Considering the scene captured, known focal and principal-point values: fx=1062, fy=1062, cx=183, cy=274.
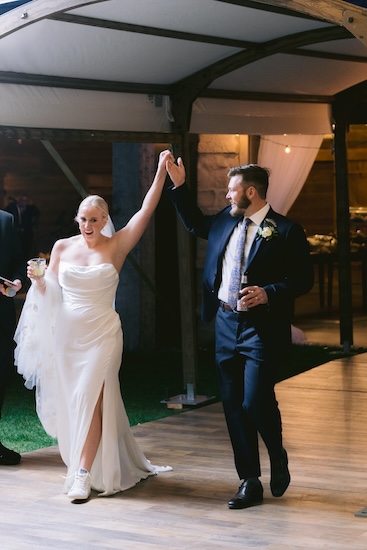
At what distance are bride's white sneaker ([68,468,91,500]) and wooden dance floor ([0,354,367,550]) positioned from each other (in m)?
0.05

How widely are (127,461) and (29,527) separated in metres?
1.00

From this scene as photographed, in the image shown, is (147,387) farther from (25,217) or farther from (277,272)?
(25,217)

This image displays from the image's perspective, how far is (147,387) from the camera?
9086 millimetres

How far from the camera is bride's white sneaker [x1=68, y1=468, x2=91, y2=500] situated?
5449mm

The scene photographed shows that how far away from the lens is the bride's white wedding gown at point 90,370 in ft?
18.6

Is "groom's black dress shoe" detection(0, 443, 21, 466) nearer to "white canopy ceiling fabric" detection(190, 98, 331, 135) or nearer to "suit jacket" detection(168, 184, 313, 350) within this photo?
"suit jacket" detection(168, 184, 313, 350)

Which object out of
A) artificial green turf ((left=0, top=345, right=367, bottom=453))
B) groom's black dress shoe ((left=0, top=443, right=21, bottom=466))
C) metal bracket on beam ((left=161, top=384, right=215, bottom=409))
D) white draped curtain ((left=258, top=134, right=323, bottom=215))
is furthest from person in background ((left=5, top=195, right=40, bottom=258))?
groom's black dress shoe ((left=0, top=443, right=21, bottom=466))

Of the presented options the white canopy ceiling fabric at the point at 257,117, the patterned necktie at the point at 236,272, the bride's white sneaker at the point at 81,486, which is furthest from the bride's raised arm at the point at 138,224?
the white canopy ceiling fabric at the point at 257,117

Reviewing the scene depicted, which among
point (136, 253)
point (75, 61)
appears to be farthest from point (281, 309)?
point (136, 253)

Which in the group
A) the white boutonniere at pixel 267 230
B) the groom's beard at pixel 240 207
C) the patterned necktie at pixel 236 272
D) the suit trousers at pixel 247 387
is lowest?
the suit trousers at pixel 247 387

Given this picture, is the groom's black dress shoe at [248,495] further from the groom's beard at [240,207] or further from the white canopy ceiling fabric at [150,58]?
the white canopy ceiling fabric at [150,58]

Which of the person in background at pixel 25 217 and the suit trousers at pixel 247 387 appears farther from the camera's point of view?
the person in background at pixel 25 217

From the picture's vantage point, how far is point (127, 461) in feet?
19.3

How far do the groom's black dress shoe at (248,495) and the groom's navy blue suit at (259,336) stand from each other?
48 mm
